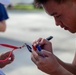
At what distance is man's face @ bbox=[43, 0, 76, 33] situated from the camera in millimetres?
2016

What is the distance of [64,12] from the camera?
2057mm

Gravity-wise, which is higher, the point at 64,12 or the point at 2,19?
the point at 64,12

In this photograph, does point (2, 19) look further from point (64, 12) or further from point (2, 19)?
point (64, 12)

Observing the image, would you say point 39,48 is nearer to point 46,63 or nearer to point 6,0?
point 46,63

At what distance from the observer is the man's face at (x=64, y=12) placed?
2.02 metres

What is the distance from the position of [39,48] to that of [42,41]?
16cm

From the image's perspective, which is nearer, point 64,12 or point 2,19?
point 64,12

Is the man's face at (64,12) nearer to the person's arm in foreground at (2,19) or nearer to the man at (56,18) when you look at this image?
the man at (56,18)

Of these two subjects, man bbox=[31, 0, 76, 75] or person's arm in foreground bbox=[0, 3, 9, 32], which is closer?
man bbox=[31, 0, 76, 75]

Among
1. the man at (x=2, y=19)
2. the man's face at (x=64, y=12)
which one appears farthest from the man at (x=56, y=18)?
the man at (x=2, y=19)

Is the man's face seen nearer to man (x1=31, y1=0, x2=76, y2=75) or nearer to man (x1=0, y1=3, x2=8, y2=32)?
man (x1=31, y1=0, x2=76, y2=75)

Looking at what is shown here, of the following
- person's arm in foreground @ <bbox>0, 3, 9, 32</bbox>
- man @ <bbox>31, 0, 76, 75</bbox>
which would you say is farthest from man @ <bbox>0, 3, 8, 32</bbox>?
man @ <bbox>31, 0, 76, 75</bbox>

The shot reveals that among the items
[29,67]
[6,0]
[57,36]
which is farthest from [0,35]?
[6,0]

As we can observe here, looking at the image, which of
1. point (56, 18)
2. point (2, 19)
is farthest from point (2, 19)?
point (56, 18)
